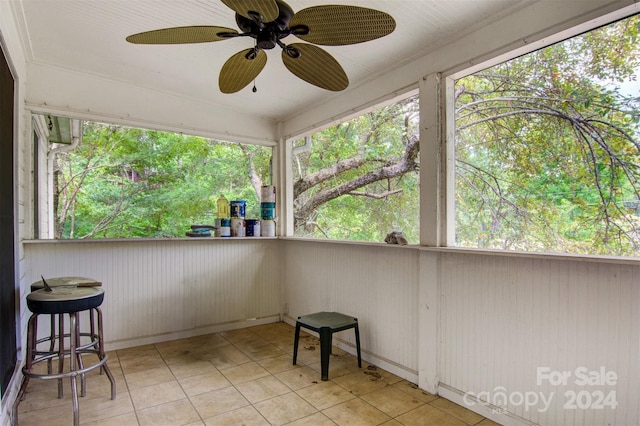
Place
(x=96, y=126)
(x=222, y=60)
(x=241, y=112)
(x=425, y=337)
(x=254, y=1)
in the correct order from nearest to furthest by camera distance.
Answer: (x=254, y=1), (x=425, y=337), (x=222, y=60), (x=241, y=112), (x=96, y=126)

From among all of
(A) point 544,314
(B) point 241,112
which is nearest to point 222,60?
(B) point 241,112

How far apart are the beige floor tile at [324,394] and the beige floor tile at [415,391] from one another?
15.1 inches

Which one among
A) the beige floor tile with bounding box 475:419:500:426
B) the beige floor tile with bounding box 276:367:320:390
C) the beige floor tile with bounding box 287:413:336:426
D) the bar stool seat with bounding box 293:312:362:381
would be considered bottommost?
the beige floor tile with bounding box 276:367:320:390

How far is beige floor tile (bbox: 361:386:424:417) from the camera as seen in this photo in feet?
7.04

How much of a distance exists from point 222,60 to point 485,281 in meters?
2.45

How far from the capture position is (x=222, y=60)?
2656 mm

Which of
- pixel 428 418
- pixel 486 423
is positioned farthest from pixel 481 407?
pixel 428 418

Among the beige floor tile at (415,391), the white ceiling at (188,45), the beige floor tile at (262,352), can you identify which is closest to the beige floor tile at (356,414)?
the beige floor tile at (415,391)

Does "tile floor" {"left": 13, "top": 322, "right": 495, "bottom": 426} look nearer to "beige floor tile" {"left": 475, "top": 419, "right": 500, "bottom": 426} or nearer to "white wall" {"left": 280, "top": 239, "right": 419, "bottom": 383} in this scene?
"beige floor tile" {"left": 475, "top": 419, "right": 500, "bottom": 426}

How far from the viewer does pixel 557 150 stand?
7.57 feet

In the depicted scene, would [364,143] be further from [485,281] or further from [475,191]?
[485,281]

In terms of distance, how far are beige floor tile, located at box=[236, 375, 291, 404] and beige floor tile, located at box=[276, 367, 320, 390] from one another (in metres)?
0.05

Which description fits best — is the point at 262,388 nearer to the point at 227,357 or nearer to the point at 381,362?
the point at 227,357

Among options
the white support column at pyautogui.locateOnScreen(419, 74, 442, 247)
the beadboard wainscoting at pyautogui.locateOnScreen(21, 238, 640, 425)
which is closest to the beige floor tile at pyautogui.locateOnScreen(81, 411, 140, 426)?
the beadboard wainscoting at pyautogui.locateOnScreen(21, 238, 640, 425)
